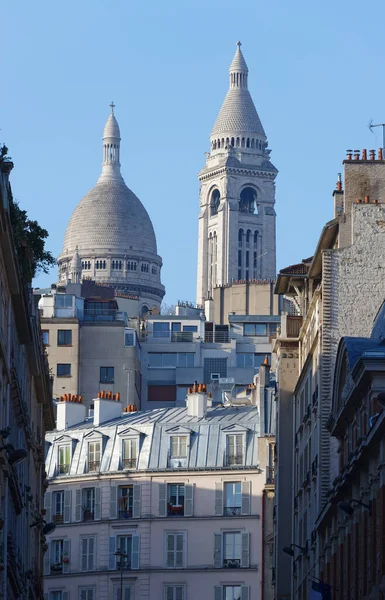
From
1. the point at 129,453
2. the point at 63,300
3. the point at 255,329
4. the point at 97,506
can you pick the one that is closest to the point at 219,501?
the point at 129,453

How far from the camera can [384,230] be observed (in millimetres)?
69812

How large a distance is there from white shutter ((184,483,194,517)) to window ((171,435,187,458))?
5.81 ft

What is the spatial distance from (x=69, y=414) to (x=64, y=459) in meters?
7.32

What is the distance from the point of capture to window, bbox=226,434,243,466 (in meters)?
104

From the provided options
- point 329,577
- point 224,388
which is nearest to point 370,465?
point 329,577

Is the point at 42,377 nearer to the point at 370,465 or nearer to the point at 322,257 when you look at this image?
the point at 322,257

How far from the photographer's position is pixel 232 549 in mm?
101500

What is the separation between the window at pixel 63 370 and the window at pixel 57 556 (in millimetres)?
55244

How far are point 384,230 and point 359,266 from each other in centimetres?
161

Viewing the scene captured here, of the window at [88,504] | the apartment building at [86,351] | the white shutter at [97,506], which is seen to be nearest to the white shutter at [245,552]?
the white shutter at [97,506]

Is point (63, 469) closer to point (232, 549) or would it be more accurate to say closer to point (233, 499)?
point (233, 499)

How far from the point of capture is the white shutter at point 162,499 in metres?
103

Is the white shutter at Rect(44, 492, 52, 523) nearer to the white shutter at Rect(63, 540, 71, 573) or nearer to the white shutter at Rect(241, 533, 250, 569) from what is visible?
the white shutter at Rect(63, 540, 71, 573)

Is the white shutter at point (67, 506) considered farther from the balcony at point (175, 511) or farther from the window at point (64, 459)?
the balcony at point (175, 511)
